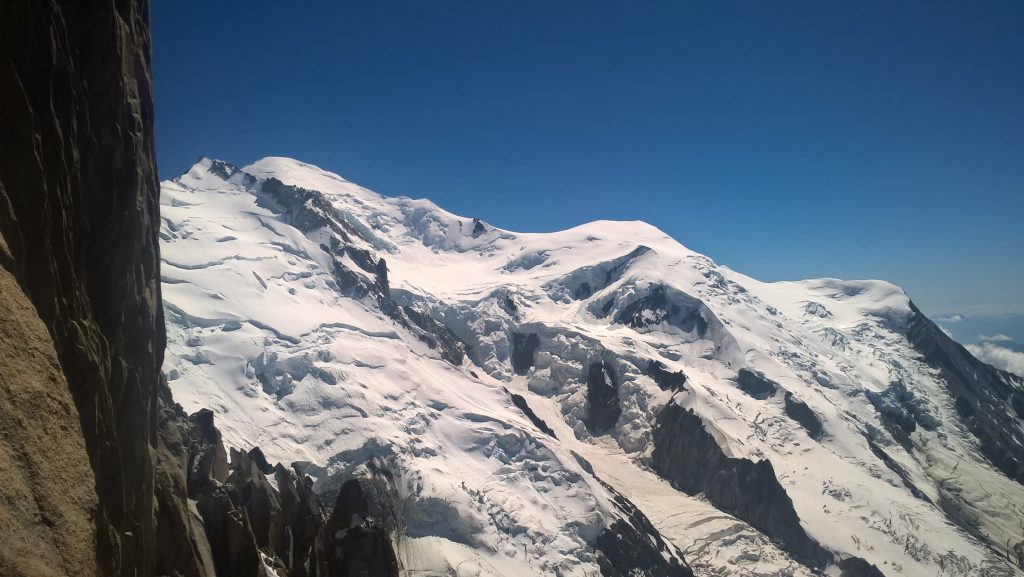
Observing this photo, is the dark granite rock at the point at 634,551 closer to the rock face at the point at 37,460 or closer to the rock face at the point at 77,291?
the rock face at the point at 77,291

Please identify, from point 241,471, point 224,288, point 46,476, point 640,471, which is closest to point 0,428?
point 46,476

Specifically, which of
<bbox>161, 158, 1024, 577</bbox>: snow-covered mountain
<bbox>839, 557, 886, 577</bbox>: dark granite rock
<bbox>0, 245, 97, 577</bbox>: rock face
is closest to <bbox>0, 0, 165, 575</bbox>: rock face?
<bbox>0, 245, 97, 577</bbox>: rock face

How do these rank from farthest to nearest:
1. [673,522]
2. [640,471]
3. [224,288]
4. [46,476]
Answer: [640,471] < [673,522] < [224,288] < [46,476]

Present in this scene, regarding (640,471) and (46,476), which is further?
(640,471)

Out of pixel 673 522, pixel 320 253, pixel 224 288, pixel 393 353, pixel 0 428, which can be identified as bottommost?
pixel 673 522

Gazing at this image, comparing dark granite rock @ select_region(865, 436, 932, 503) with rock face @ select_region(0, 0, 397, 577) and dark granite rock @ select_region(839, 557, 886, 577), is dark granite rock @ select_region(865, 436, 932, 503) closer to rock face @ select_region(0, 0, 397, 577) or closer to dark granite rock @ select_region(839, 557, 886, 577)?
dark granite rock @ select_region(839, 557, 886, 577)

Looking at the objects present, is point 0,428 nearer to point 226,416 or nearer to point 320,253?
point 226,416
